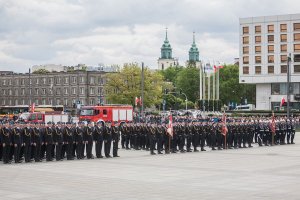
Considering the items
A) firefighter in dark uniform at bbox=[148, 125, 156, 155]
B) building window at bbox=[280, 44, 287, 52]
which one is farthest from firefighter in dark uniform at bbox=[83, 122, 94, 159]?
building window at bbox=[280, 44, 287, 52]

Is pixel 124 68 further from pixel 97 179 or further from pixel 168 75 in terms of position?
pixel 97 179

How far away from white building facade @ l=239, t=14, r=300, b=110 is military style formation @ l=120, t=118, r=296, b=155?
5093 cm

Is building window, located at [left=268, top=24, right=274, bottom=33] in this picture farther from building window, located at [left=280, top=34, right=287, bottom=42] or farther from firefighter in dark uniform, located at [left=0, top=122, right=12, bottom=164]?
firefighter in dark uniform, located at [left=0, top=122, right=12, bottom=164]

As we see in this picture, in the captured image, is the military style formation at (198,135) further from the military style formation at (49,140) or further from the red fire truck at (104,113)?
the red fire truck at (104,113)

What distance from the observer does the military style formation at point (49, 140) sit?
75.6 feet

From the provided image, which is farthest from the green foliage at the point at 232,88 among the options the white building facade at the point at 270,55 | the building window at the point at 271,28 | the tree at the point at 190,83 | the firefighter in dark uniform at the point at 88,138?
the firefighter in dark uniform at the point at 88,138

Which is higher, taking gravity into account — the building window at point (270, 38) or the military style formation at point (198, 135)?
the building window at point (270, 38)

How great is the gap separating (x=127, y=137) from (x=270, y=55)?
6111 centimetres

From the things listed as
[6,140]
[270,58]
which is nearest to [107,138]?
[6,140]

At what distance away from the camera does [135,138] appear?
1228 inches

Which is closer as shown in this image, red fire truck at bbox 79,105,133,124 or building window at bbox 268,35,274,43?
red fire truck at bbox 79,105,133,124

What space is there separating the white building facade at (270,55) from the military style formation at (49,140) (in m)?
62.8

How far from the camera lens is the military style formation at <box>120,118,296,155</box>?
2898 cm

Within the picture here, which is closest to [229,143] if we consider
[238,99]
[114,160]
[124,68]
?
[114,160]
